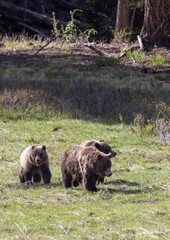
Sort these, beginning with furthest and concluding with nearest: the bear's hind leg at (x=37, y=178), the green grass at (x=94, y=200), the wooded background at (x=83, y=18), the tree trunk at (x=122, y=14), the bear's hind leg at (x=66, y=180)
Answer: the tree trunk at (x=122, y=14)
the wooded background at (x=83, y=18)
the bear's hind leg at (x=37, y=178)
the bear's hind leg at (x=66, y=180)
the green grass at (x=94, y=200)

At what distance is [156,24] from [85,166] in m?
14.5

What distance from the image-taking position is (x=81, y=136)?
12977 millimetres

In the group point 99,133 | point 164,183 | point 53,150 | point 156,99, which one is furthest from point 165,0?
point 164,183

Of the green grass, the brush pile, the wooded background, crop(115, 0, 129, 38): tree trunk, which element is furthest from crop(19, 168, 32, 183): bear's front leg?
the brush pile

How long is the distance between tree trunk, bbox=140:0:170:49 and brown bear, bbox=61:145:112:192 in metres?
13.8

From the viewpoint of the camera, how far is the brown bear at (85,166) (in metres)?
7.77

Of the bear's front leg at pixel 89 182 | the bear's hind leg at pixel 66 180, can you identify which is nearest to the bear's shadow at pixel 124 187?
the bear's front leg at pixel 89 182

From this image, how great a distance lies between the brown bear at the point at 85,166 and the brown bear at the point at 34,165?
47 centimetres

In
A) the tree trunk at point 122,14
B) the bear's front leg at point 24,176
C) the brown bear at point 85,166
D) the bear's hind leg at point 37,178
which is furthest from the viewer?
the tree trunk at point 122,14

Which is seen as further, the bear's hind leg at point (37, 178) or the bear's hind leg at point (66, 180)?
the bear's hind leg at point (37, 178)

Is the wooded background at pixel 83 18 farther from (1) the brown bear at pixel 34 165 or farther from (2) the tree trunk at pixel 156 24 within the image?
(1) the brown bear at pixel 34 165

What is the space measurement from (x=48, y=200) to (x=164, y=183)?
221 centimetres

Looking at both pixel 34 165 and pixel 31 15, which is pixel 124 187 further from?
→ pixel 31 15

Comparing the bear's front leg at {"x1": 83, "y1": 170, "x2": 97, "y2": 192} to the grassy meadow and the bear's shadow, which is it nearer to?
the grassy meadow
